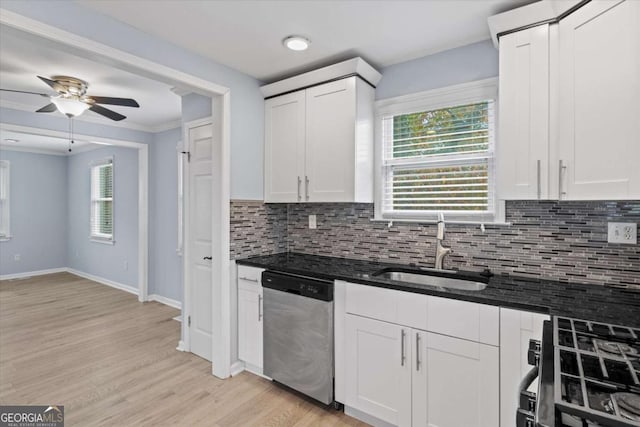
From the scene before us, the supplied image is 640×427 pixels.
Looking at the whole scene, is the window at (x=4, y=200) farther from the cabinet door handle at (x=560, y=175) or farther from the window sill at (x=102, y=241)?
the cabinet door handle at (x=560, y=175)

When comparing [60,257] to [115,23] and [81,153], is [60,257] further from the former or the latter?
[115,23]

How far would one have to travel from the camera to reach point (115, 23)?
1.98 metres

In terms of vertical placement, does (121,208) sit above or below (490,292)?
above

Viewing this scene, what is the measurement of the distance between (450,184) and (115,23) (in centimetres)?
238

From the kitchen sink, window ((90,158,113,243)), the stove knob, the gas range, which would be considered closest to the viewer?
the gas range

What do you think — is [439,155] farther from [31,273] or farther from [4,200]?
[31,273]

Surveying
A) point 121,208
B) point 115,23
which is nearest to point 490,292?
point 115,23

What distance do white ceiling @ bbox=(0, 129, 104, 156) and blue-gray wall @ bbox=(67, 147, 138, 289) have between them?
149 mm

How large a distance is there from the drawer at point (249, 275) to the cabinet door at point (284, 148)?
0.64m

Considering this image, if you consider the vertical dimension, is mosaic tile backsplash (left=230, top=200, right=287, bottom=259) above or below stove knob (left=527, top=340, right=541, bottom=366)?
above

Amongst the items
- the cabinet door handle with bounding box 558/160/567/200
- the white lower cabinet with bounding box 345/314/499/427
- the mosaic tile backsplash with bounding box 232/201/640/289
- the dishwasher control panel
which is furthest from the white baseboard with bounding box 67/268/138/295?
the cabinet door handle with bounding box 558/160/567/200

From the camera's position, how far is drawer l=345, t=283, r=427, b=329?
1832mm

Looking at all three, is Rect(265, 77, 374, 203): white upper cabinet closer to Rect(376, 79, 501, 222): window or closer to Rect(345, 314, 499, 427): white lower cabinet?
Rect(376, 79, 501, 222): window

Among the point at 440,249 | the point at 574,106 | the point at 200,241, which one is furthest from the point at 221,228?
the point at 574,106
